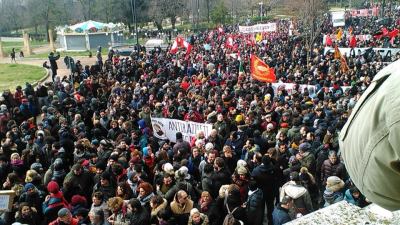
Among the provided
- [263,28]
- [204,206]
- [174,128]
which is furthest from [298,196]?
[263,28]

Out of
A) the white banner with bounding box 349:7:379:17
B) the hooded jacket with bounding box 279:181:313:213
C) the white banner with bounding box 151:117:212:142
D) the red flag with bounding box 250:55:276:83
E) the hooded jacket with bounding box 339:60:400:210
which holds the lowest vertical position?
the white banner with bounding box 151:117:212:142

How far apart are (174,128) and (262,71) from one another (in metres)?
5.38

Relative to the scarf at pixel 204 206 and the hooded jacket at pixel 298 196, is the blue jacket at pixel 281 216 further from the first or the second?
the scarf at pixel 204 206

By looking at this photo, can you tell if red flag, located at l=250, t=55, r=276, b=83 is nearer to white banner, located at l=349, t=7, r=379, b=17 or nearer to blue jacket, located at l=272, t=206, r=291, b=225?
blue jacket, located at l=272, t=206, r=291, b=225

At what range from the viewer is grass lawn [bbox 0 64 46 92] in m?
28.0

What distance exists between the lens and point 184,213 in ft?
19.7

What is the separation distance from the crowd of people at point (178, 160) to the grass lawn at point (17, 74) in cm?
1329

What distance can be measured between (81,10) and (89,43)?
30723 mm

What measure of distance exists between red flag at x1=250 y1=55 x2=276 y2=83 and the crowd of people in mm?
435

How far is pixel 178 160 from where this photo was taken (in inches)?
320

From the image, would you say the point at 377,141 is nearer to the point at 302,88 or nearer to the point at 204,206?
the point at 204,206

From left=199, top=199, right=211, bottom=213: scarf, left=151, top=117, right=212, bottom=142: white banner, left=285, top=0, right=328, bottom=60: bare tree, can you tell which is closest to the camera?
left=199, top=199, right=211, bottom=213: scarf

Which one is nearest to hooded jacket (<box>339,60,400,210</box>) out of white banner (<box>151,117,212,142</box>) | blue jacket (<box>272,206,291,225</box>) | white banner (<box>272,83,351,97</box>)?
blue jacket (<box>272,206,291,225</box>)

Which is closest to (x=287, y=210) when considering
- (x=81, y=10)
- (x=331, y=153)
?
(x=331, y=153)
